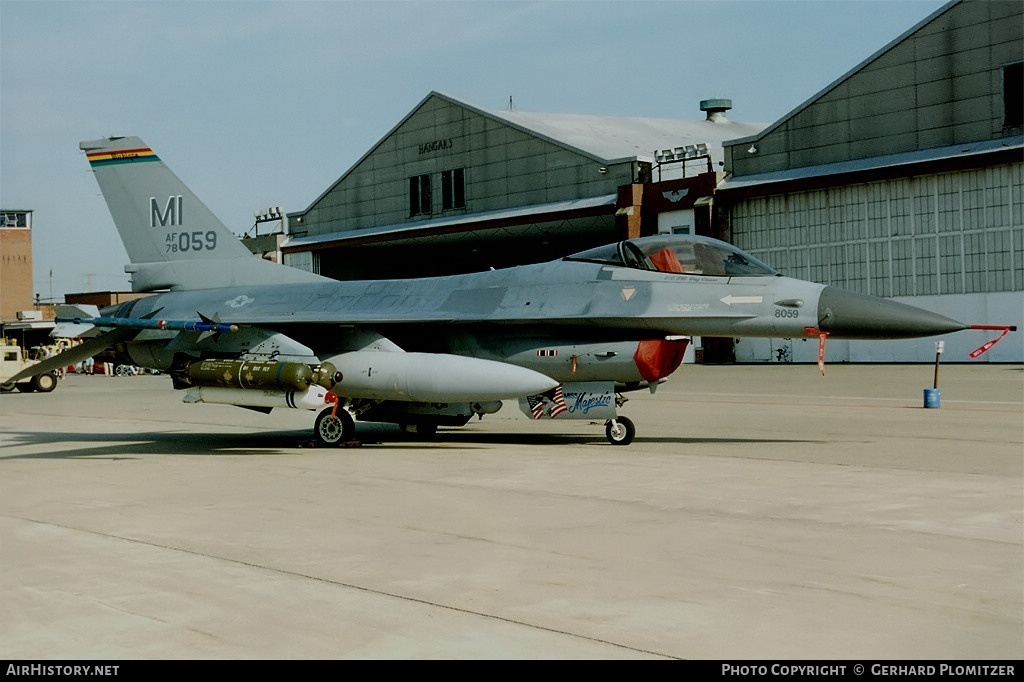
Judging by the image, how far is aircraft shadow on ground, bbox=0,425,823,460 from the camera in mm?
14258

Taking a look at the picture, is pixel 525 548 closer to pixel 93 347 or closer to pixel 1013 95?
pixel 93 347

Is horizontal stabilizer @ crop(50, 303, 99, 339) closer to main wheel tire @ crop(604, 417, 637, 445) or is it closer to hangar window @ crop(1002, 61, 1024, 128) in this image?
main wheel tire @ crop(604, 417, 637, 445)

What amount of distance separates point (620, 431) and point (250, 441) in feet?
19.3

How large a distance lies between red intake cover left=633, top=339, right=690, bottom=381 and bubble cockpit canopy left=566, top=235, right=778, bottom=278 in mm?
959

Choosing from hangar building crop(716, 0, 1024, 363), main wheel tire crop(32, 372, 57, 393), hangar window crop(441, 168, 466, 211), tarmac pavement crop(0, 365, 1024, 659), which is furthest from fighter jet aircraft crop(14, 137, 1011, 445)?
hangar window crop(441, 168, 466, 211)

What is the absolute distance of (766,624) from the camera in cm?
511

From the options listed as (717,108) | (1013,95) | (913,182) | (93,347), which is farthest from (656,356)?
(717,108)

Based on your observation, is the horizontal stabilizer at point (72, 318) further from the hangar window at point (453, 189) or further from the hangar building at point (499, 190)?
the hangar window at point (453, 189)

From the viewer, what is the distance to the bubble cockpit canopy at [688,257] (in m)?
13.4

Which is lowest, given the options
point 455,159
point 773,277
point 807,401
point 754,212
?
point 807,401

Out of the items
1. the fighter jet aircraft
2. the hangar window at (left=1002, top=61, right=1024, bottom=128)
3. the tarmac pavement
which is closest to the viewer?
the tarmac pavement

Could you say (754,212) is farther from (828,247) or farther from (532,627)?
(532,627)
